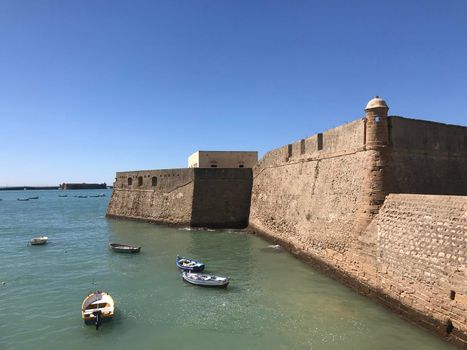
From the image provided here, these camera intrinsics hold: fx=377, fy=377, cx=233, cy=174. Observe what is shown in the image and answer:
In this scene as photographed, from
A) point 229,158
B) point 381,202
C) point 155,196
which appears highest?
point 229,158

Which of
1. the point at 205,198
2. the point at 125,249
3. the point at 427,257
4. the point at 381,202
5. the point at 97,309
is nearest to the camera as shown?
the point at 427,257

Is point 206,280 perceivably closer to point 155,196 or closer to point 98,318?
point 98,318

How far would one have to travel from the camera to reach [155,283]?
13914 millimetres

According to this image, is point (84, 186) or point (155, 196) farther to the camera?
point (84, 186)

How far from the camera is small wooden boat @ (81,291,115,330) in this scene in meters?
10.2

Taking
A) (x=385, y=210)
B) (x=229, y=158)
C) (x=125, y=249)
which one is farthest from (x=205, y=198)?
(x=385, y=210)

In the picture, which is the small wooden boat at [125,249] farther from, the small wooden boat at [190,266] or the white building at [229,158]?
the white building at [229,158]

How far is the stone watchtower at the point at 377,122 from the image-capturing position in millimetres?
12305

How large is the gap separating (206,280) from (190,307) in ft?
6.22

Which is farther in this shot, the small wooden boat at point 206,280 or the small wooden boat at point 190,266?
the small wooden boat at point 190,266

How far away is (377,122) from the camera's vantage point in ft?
40.5

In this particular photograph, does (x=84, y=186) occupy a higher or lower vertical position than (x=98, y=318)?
higher

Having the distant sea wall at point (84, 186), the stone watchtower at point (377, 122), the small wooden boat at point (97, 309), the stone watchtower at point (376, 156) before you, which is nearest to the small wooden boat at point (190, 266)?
the small wooden boat at point (97, 309)

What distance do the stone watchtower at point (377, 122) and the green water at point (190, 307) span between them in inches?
198
